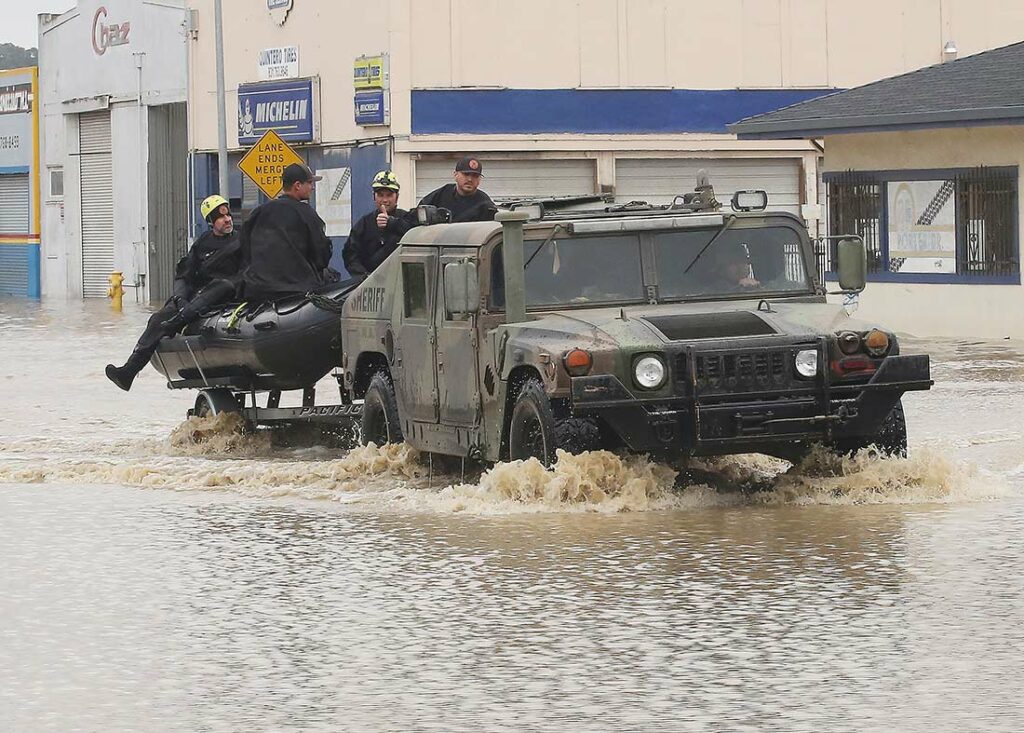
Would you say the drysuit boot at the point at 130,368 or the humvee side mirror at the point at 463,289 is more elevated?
the humvee side mirror at the point at 463,289

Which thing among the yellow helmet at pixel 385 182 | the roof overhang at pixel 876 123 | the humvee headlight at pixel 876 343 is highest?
the roof overhang at pixel 876 123

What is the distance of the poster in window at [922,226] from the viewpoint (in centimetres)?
3025

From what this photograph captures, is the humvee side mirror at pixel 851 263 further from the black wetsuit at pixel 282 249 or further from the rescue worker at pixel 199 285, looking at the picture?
the rescue worker at pixel 199 285

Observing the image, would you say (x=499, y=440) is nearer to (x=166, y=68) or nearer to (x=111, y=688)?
(x=111, y=688)

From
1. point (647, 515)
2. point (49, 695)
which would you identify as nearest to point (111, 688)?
point (49, 695)

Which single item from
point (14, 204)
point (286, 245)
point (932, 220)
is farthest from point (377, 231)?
point (14, 204)

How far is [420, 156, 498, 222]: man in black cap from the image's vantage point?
16391 millimetres

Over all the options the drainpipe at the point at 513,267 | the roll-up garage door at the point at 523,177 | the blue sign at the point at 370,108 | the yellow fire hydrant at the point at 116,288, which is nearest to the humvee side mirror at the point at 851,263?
the drainpipe at the point at 513,267

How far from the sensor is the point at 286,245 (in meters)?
17.0

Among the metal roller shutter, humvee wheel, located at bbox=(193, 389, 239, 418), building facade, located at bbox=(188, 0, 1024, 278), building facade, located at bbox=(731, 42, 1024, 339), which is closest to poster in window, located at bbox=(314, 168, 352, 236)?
building facade, located at bbox=(188, 0, 1024, 278)

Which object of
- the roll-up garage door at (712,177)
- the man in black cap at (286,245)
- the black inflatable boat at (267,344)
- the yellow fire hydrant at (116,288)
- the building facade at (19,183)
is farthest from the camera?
the building facade at (19,183)

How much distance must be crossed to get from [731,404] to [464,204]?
16.6ft

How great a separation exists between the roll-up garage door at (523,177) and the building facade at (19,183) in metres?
21.2

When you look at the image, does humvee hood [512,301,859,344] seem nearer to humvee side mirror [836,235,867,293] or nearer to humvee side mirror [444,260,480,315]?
humvee side mirror [444,260,480,315]
